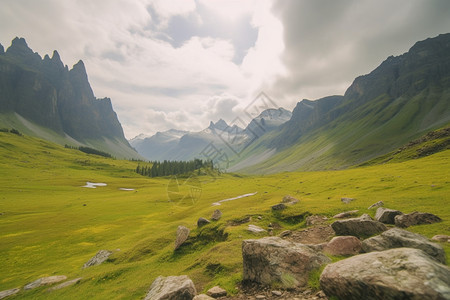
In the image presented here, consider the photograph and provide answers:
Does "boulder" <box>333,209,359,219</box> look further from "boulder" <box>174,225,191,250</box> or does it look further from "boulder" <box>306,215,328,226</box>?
"boulder" <box>174,225,191,250</box>

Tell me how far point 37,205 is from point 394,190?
103043 millimetres

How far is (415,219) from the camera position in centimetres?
1816

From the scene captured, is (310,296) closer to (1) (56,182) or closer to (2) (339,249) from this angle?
(2) (339,249)

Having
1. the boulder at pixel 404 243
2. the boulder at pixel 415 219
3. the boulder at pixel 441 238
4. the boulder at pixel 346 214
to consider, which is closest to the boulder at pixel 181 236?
the boulder at pixel 346 214

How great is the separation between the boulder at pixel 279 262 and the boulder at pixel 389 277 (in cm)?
231

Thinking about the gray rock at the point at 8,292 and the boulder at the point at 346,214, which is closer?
the gray rock at the point at 8,292

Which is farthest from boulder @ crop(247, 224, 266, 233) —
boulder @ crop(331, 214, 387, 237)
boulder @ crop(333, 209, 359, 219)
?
boulder @ crop(333, 209, 359, 219)

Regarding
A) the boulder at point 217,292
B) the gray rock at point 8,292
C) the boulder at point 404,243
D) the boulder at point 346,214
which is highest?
the boulder at point 404,243

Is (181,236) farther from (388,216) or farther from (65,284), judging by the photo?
(388,216)

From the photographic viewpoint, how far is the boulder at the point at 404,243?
36.4 ft

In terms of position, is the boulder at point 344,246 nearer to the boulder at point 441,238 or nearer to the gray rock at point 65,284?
the boulder at point 441,238

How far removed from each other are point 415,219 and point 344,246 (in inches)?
337

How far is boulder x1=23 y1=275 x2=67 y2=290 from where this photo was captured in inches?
922

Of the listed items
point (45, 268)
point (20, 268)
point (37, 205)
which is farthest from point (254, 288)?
point (37, 205)
